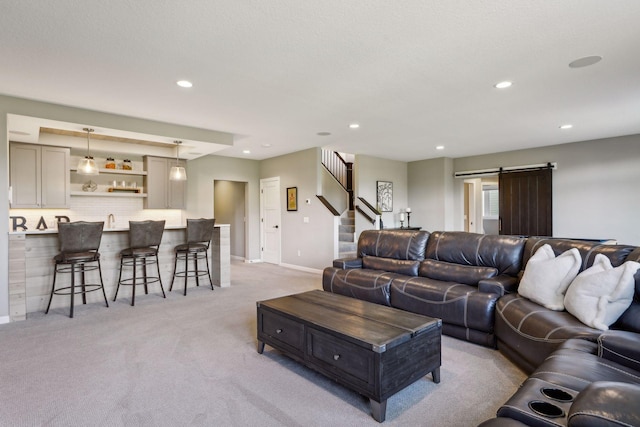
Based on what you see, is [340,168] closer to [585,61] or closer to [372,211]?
[372,211]

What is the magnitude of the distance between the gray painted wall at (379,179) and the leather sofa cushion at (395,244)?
9.62ft

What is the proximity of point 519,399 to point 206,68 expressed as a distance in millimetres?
3276

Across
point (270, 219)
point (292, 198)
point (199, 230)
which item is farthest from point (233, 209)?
point (199, 230)

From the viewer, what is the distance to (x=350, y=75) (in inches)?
128

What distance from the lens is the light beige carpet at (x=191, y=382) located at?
2000mm

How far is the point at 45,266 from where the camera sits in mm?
4164

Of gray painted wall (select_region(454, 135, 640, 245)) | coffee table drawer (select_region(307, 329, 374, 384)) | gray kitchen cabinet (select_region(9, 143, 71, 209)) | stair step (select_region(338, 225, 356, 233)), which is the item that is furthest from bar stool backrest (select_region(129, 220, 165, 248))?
gray painted wall (select_region(454, 135, 640, 245))

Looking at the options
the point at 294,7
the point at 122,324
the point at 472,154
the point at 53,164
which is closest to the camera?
the point at 294,7

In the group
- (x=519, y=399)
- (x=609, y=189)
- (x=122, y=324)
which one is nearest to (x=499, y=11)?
(x=519, y=399)

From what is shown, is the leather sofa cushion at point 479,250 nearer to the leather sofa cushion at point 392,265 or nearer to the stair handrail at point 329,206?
the leather sofa cushion at point 392,265

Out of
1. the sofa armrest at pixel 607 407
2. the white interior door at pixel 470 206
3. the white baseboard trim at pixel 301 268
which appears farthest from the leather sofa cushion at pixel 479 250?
the white interior door at pixel 470 206

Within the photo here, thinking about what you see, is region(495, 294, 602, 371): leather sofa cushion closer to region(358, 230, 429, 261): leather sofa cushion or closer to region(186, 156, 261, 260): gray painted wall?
region(358, 230, 429, 261): leather sofa cushion

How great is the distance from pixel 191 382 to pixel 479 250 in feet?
9.74

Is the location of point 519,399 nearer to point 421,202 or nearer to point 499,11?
point 499,11
